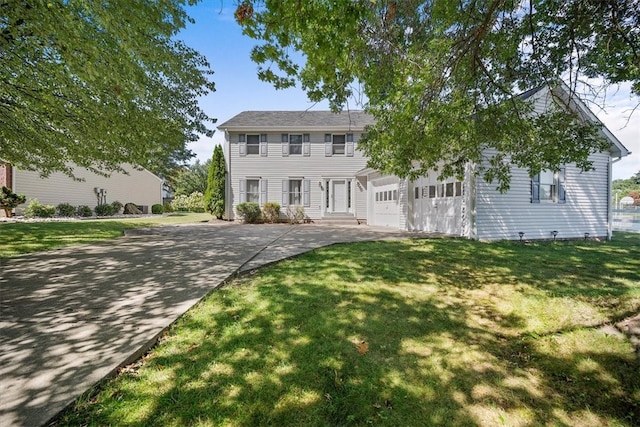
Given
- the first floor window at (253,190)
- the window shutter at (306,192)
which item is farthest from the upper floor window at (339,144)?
the first floor window at (253,190)

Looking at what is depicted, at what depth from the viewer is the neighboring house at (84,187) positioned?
57.0 ft

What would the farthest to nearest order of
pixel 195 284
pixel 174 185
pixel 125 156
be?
pixel 174 185
pixel 125 156
pixel 195 284

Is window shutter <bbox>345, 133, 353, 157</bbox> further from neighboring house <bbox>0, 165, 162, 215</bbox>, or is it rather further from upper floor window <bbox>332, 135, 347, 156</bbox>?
neighboring house <bbox>0, 165, 162, 215</bbox>

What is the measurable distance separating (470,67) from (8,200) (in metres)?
22.0

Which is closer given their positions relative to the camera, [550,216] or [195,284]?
[195,284]

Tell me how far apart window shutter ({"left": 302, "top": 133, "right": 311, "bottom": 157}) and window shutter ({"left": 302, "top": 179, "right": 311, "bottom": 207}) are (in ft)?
5.09

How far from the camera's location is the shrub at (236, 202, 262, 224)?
51.1 ft

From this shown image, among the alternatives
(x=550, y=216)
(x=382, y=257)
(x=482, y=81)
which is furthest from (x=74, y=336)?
(x=550, y=216)

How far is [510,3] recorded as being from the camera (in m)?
4.62

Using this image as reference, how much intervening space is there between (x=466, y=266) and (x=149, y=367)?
5.45 m

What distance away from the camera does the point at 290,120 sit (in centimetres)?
1747

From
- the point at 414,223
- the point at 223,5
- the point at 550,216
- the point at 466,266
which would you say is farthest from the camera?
the point at 414,223

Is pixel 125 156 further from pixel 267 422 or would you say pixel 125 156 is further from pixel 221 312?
pixel 267 422

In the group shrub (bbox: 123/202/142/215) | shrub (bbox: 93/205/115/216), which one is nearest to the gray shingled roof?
shrub (bbox: 93/205/115/216)
